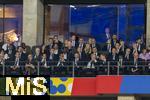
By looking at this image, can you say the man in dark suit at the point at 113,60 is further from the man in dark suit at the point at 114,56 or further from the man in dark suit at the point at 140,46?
the man in dark suit at the point at 140,46

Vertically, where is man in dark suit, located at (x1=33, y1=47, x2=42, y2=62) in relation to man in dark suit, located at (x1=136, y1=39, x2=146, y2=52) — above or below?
below

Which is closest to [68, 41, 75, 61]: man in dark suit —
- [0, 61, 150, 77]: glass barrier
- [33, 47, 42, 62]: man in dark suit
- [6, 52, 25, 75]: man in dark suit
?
[0, 61, 150, 77]: glass barrier

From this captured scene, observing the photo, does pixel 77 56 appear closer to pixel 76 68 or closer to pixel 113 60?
pixel 76 68

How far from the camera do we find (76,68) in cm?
3388

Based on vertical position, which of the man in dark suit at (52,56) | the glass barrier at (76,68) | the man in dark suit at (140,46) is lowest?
the glass barrier at (76,68)

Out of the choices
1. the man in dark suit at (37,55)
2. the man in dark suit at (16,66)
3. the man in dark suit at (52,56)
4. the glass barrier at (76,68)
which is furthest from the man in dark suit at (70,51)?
the man in dark suit at (16,66)

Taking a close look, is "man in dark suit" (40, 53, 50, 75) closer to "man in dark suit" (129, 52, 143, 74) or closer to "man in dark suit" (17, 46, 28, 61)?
"man in dark suit" (17, 46, 28, 61)

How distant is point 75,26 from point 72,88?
689cm

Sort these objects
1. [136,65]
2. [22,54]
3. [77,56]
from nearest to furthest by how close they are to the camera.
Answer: [136,65] → [77,56] → [22,54]

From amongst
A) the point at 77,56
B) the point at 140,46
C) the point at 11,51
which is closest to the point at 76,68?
the point at 77,56

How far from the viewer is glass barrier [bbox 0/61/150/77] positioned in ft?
109

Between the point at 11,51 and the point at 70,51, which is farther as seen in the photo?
the point at 11,51

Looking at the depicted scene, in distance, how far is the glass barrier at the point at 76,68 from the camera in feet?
109

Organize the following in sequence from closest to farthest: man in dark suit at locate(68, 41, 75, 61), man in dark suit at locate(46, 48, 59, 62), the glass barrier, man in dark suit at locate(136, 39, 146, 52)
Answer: the glass barrier
man in dark suit at locate(136, 39, 146, 52)
man in dark suit at locate(68, 41, 75, 61)
man in dark suit at locate(46, 48, 59, 62)
